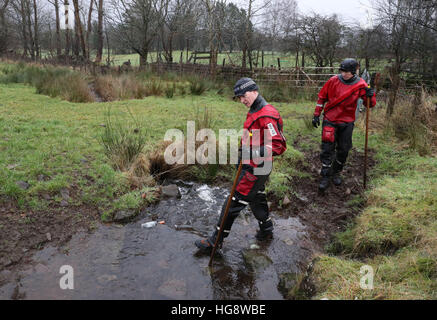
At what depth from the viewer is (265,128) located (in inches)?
123

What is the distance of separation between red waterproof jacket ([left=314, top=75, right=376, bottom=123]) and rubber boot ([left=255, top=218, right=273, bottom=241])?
2.25 metres

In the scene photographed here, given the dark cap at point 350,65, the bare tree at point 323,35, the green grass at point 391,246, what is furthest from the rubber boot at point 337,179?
the bare tree at point 323,35

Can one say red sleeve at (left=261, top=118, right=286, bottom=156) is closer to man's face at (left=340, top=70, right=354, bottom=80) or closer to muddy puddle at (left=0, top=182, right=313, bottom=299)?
muddy puddle at (left=0, top=182, right=313, bottom=299)

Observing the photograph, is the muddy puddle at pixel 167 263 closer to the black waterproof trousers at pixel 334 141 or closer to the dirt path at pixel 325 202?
the dirt path at pixel 325 202

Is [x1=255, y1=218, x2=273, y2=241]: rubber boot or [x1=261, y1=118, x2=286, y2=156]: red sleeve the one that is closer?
[x1=261, y1=118, x2=286, y2=156]: red sleeve

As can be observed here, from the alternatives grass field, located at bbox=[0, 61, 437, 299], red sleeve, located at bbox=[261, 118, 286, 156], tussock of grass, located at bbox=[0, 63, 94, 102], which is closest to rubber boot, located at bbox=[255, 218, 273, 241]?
grass field, located at bbox=[0, 61, 437, 299]

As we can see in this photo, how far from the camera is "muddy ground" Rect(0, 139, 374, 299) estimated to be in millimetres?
3301

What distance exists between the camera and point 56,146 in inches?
218

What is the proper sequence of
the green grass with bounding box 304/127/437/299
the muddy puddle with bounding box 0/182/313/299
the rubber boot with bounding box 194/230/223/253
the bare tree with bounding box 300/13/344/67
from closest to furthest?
1. the green grass with bounding box 304/127/437/299
2. the muddy puddle with bounding box 0/182/313/299
3. the rubber boot with bounding box 194/230/223/253
4. the bare tree with bounding box 300/13/344/67

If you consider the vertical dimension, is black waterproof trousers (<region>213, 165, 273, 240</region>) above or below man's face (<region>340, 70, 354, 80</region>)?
below

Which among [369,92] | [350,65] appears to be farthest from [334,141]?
[350,65]

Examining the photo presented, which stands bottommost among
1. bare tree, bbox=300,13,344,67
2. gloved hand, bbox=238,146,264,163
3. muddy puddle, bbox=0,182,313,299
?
muddy puddle, bbox=0,182,313,299

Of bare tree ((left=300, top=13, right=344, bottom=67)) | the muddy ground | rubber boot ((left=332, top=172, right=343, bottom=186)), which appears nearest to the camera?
the muddy ground

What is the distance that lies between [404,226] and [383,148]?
334cm
